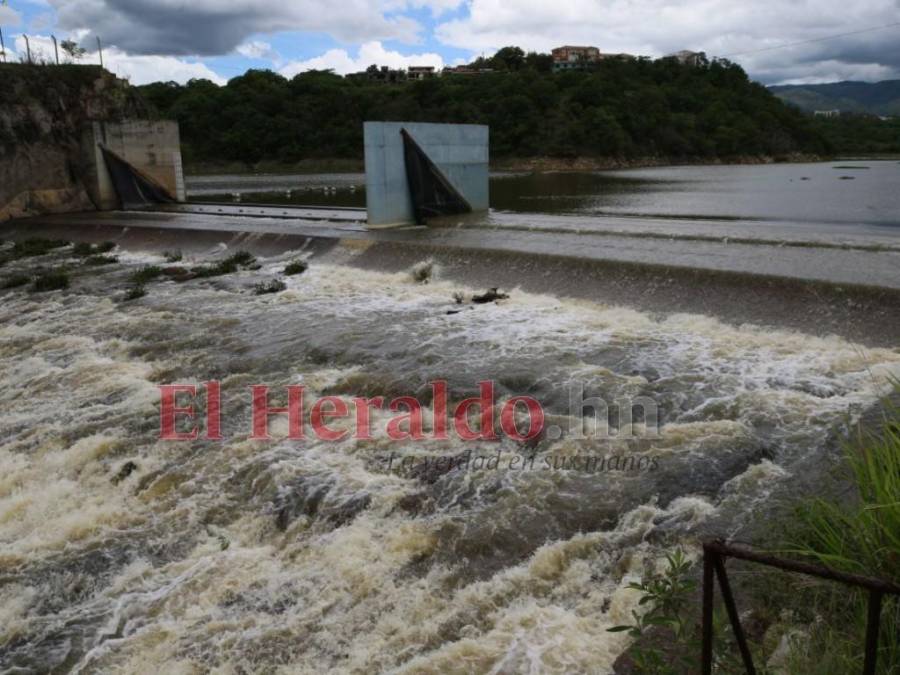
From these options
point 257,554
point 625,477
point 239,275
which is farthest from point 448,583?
point 239,275

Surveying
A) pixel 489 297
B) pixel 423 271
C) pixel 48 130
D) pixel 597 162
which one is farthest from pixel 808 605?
pixel 597 162

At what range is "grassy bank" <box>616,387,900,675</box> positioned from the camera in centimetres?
238

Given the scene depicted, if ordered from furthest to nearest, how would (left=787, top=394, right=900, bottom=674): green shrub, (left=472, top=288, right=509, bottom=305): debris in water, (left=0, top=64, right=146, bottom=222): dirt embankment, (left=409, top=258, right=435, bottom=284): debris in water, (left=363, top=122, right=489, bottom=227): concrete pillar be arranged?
(left=0, top=64, right=146, bottom=222): dirt embankment < (left=363, top=122, right=489, bottom=227): concrete pillar < (left=409, top=258, right=435, bottom=284): debris in water < (left=472, top=288, right=509, bottom=305): debris in water < (left=787, top=394, right=900, bottom=674): green shrub

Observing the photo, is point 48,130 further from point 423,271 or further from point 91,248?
point 423,271

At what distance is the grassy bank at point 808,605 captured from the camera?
2375 mm

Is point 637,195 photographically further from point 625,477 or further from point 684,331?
point 625,477

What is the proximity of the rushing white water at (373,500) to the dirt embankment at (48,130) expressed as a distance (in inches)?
592

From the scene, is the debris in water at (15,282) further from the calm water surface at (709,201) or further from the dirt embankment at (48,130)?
the calm water surface at (709,201)

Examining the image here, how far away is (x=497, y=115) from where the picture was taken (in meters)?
62.0

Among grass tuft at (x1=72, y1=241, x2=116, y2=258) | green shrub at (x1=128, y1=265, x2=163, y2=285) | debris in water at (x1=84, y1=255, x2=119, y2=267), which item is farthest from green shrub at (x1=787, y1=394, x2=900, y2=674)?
grass tuft at (x1=72, y1=241, x2=116, y2=258)

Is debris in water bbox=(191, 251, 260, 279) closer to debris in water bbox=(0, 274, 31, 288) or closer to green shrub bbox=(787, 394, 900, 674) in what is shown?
debris in water bbox=(0, 274, 31, 288)

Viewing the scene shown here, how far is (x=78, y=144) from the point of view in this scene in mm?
21969

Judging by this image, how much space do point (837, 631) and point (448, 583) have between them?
6.25 ft

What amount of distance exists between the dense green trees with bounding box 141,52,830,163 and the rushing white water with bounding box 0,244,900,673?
54194 millimetres
